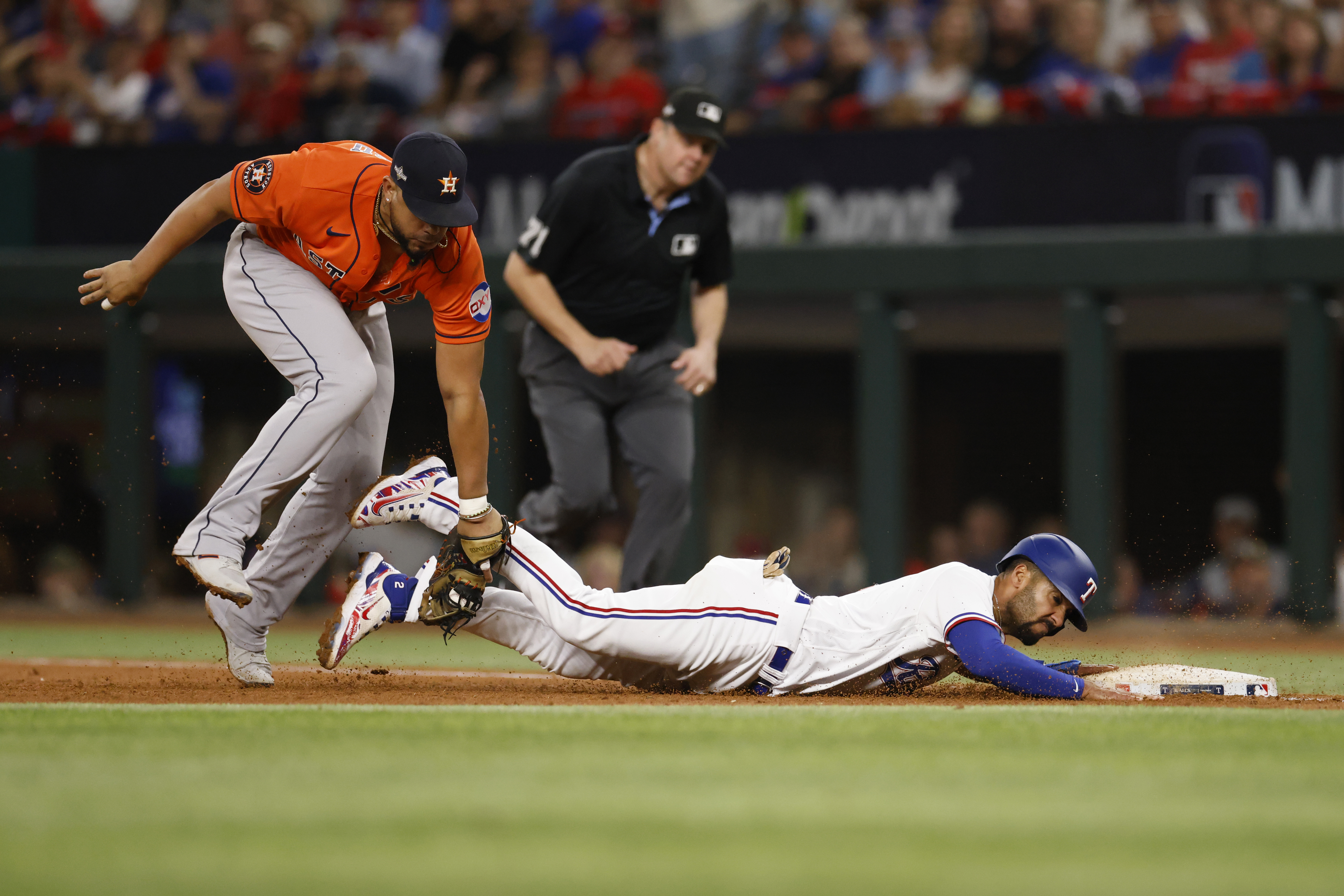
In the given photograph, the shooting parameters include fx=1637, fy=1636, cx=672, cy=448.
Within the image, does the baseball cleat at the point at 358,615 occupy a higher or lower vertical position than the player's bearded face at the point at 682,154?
lower

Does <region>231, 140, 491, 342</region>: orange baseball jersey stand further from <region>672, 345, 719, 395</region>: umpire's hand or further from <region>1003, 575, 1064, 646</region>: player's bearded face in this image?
<region>1003, 575, 1064, 646</region>: player's bearded face

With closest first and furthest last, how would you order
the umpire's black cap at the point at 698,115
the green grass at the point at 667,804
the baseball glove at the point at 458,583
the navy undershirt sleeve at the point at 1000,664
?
1. the green grass at the point at 667,804
2. the navy undershirt sleeve at the point at 1000,664
3. the baseball glove at the point at 458,583
4. the umpire's black cap at the point at 698,115

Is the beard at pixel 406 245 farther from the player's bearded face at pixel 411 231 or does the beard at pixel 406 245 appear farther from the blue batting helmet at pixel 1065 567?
the blue batting helmet at pixel 1065 567

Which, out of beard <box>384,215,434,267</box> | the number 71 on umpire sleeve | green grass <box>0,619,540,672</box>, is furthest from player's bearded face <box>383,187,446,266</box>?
green grass <box>0,619,540,672</box>

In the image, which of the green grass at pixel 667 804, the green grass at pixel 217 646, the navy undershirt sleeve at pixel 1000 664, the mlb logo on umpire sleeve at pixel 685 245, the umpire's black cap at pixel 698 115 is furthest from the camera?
the green grass at pixel 217 646

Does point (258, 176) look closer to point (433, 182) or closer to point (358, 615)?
point (433, 182)

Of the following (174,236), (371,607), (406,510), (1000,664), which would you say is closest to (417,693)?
(371,607)

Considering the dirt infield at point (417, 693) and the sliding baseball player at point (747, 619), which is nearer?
the sliding baseball player at point (747, 619)

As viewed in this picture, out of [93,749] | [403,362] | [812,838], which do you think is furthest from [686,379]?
[403,362]

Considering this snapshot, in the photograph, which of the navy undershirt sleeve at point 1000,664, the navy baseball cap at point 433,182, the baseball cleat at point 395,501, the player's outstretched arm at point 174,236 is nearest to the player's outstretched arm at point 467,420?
the baseball cleat at point 395,501

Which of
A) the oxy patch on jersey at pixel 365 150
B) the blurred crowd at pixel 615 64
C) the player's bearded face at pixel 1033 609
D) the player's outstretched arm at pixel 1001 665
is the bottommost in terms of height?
the player's outstretched arm at pixel 1001 665
